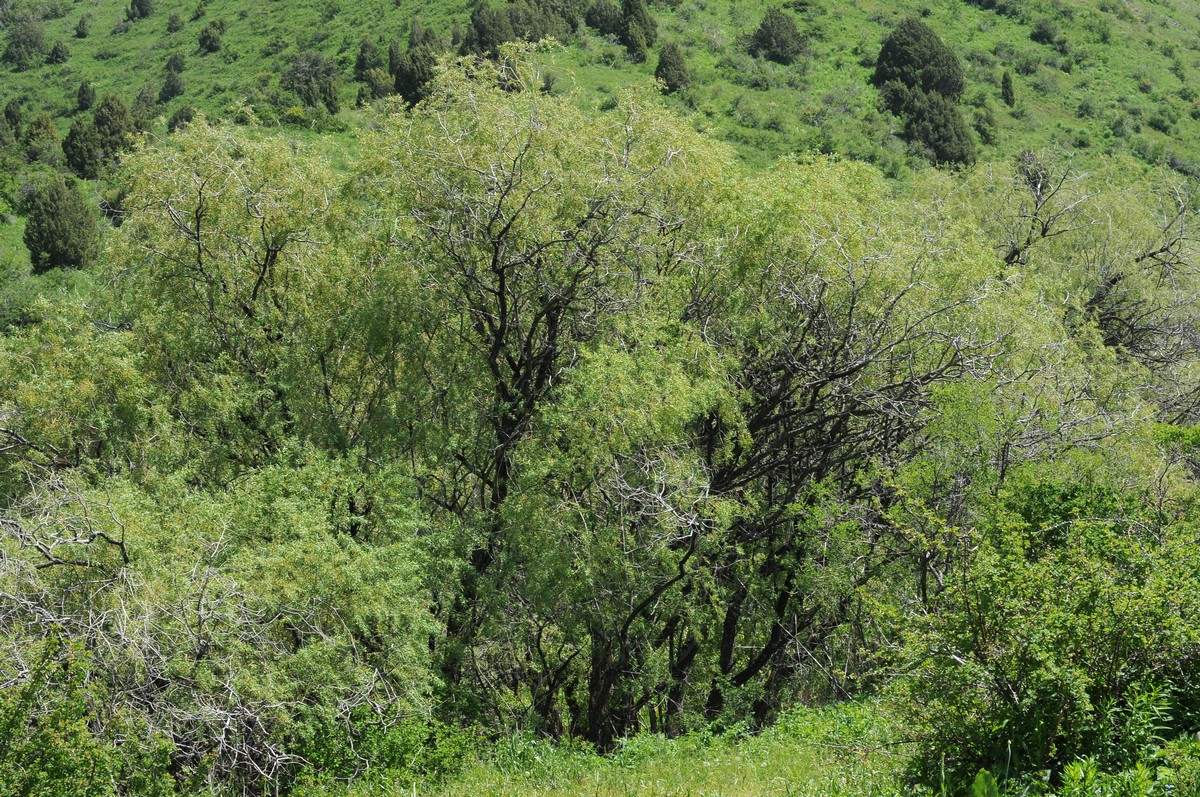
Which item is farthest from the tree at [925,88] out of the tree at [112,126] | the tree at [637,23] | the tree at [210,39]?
the tree at [210,39]

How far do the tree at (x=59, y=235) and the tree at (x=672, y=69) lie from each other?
2917cm

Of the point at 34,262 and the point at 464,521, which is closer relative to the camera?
the point at 464,521

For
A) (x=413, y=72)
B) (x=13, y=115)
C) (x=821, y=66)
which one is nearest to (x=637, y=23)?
(x=821, y=66)

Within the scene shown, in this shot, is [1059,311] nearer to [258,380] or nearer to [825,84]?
[258,380]

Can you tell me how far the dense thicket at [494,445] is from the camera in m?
10.8

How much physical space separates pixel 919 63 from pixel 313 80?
34552 millimetres

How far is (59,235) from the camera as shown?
44.6 metres

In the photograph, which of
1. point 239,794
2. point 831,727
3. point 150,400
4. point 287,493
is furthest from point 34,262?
point 831,727

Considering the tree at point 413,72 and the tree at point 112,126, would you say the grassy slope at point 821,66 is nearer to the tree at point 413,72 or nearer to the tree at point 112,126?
the tree at point 413,72

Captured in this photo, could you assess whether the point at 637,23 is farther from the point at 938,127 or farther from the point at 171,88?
the point at 171,88

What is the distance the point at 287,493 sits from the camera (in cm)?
1338

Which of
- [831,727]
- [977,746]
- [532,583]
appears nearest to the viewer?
[977,746]

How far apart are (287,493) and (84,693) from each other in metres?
4.75

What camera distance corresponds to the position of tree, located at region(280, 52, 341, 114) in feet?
183
